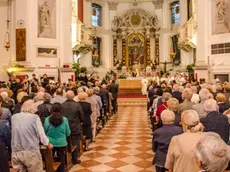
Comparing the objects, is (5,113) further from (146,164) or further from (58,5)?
(58,5)

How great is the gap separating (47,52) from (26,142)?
13.8 meters

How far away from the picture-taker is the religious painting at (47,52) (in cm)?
1722

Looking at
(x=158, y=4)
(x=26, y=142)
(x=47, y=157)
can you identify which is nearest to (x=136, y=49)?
(x=158, y=4)

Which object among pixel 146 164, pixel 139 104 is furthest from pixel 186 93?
pixel 139 104

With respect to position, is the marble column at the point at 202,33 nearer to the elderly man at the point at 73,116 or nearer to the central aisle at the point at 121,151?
the central aisle at the point at 121,151

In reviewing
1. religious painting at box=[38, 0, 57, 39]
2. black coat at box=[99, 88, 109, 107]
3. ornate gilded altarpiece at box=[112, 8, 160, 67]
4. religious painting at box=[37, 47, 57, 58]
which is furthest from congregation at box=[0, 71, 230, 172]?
ornate gilded altarpiece at box=[112, 8, 160, 67]

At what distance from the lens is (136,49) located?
95.6ft

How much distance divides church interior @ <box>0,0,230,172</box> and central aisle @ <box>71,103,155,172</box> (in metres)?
0.02

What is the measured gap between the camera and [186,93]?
6.34 metres

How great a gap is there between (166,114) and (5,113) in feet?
9.41

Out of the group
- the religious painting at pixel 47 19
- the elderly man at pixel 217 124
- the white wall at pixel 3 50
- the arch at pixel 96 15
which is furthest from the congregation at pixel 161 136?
the arch at pixel 96 15

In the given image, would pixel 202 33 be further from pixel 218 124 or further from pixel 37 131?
pixel 37 131

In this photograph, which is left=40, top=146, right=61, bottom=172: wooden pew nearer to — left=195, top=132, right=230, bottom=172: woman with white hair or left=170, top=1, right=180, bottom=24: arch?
left=195, top=132, right=230, bottom=172: woman with white hair

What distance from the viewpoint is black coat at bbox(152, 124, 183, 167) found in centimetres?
413
